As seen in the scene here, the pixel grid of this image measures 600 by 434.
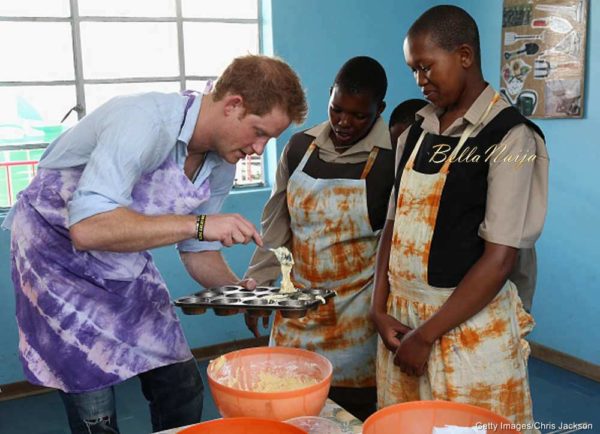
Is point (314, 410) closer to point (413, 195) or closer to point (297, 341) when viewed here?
point (413, 195)

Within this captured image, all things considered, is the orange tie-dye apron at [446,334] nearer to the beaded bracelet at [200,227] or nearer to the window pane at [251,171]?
the beaded bracelet at [200,227]

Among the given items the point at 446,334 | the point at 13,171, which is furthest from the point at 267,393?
the point at 13,171

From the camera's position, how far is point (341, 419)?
1.31m

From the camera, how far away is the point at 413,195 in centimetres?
164

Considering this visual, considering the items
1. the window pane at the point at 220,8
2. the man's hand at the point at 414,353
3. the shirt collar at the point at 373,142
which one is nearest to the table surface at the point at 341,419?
the man's hand at the point at 414,353

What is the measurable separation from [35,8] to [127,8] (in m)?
0.51

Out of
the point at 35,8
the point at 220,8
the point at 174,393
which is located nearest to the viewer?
the point at 174,393

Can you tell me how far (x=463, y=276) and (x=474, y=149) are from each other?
1.05 feet

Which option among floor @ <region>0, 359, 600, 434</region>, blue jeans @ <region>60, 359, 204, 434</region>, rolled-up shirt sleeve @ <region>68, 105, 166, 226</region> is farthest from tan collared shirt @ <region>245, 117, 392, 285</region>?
floor @ <region>0, 359, 600, 434</region>

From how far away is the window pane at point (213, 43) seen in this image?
3.88 m

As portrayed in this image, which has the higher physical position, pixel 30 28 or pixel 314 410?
pixel 30 28

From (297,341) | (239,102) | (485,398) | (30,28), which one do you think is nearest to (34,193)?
(239,102)

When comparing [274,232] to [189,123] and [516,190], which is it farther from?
[516,190]

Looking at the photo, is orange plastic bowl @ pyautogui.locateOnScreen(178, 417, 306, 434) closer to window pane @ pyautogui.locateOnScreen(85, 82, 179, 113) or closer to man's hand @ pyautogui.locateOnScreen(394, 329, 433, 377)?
man's hand @ pyautogui.locateOnScreen(394, 329, 433, 377)
